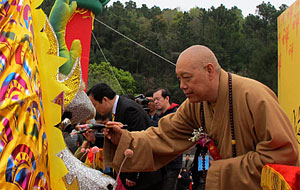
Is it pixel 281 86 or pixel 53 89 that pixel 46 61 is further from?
pixel 281 86

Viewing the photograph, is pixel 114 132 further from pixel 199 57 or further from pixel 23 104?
pixel 23 104

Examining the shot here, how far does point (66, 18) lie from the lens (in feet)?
12.5

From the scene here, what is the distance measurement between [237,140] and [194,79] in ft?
1.51

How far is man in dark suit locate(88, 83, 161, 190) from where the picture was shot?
3682 mm

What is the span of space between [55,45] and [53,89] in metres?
1.23

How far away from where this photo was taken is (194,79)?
2.53 meters

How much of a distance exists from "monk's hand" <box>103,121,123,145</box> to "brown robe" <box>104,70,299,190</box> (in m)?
0.05

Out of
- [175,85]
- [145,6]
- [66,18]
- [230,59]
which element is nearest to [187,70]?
[66,18]

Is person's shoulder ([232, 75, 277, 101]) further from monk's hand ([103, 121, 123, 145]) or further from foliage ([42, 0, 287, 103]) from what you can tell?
foliage ([42, 0, 287, 103])

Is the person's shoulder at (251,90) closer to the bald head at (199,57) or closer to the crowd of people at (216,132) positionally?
the crowd of people at (216,132)

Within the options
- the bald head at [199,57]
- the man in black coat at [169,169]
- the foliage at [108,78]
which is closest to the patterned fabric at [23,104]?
the bald head at [199,57]

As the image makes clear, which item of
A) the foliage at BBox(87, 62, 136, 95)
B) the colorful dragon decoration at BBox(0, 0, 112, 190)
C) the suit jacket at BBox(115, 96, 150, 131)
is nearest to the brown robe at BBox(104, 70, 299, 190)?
the suit jacket at BBox(115, 96, 150, 131)

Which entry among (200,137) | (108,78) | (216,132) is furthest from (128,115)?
(108,78)

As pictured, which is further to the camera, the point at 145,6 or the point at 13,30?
the point at 145,6
